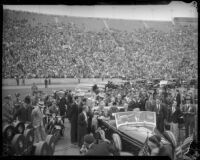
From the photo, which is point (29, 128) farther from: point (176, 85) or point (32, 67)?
point (176, 85)

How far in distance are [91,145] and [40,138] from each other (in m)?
1.05

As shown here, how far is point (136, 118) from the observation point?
6.35m

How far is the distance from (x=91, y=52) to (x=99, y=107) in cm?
118

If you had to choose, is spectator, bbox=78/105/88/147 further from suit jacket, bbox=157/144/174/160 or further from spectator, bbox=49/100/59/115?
suit jacket, bbox=157/144/174/160

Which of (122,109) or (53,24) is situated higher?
(53,24)

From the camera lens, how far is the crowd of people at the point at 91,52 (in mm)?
6473

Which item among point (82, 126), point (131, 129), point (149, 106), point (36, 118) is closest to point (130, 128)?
point (131, 129)

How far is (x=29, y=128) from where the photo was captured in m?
6.27

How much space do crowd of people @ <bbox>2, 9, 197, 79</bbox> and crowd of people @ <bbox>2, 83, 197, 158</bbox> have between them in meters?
0.39

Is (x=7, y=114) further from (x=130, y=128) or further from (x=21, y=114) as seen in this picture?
(x=130, y=128)

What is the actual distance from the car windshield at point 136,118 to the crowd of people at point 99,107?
0.29ft

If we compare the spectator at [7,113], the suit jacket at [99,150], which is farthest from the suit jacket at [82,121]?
the spectator at [7,113]

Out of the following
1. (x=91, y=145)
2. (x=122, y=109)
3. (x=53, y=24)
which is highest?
(x=53, y=24)

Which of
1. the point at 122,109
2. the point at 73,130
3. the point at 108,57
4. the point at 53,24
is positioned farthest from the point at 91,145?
the point at 53,24
